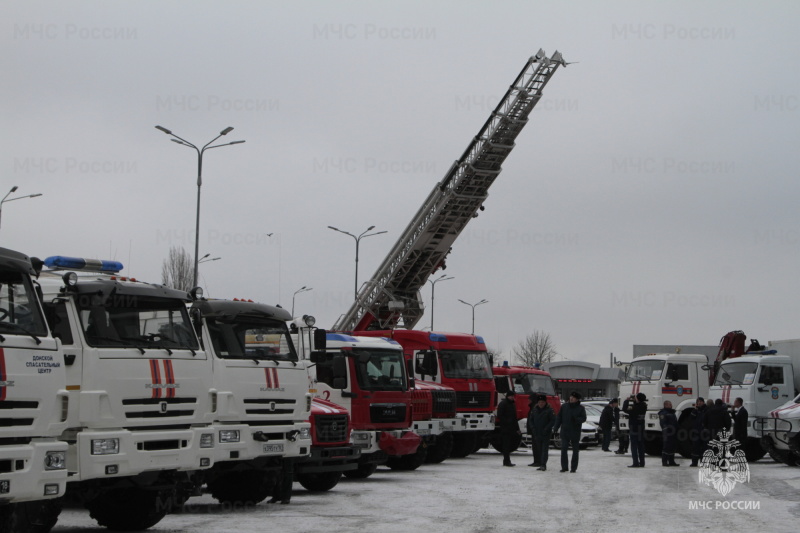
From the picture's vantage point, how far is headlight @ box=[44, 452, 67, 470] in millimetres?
7996

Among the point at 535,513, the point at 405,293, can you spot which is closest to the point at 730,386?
the point at 405,293

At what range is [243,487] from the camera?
13094 millimetres

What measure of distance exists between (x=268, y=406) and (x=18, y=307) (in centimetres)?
463

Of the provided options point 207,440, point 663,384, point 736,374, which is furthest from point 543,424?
point 207,440

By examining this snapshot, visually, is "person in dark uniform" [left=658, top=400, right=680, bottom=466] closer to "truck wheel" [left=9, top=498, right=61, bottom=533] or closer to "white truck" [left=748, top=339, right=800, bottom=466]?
"white truck" [left=748, top=339, right=800, bottom=466]

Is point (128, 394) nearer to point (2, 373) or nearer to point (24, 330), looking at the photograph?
point (24, 330)

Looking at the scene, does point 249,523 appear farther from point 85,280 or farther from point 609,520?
point 609,520

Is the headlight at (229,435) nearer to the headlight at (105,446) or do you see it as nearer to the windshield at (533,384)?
the headlight at (105,446)

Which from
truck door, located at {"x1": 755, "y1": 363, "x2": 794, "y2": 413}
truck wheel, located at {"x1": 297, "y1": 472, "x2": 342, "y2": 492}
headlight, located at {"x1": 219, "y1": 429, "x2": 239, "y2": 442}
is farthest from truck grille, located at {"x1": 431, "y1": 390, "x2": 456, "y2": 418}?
headlight, located at {"x1": 219, "y1": 429, "x2": 239, "y2": 442}

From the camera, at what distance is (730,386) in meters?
23.9

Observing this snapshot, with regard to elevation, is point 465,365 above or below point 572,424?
above

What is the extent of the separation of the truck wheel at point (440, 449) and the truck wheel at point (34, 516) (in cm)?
1322

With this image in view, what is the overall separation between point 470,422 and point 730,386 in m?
6.33

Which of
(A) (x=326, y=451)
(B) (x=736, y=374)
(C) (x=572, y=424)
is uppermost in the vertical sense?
(B) (x=736, y=374)
